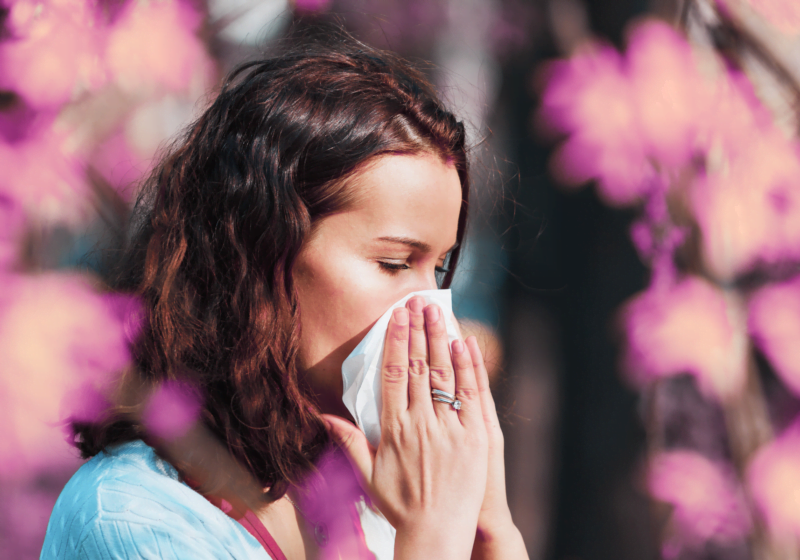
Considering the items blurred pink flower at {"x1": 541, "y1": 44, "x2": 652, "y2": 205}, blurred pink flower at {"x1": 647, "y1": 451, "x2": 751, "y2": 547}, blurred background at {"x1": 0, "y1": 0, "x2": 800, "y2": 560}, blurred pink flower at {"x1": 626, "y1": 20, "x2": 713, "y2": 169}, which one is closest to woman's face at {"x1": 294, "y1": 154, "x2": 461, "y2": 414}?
blurred background at {"x1": 0, "y1": 0, "x2": 800, "y2": 560}

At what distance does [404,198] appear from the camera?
3.73 ft

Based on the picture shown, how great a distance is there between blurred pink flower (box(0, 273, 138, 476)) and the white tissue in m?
1.26

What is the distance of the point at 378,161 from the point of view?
1155mm

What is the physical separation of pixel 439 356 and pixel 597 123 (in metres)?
1.35

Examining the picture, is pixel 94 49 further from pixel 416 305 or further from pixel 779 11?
pixel 779 11

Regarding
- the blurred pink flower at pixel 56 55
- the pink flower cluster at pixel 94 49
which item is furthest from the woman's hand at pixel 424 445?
the blurred pink flower at pixel 56 55

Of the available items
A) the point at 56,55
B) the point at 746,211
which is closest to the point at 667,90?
the point at 746,211

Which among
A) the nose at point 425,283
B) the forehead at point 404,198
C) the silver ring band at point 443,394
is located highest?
the forehead at point 404,198

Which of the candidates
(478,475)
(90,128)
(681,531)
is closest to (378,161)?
(478,475)

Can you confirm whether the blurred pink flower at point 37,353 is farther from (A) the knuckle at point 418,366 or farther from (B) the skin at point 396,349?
(A) the knuckle at point 418,366

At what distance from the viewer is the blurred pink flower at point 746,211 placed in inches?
70.7

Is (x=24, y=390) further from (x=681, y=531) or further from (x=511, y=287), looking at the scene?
(x=681, y=531)

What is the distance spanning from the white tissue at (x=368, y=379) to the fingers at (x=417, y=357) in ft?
0.15

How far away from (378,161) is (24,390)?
187 cm
